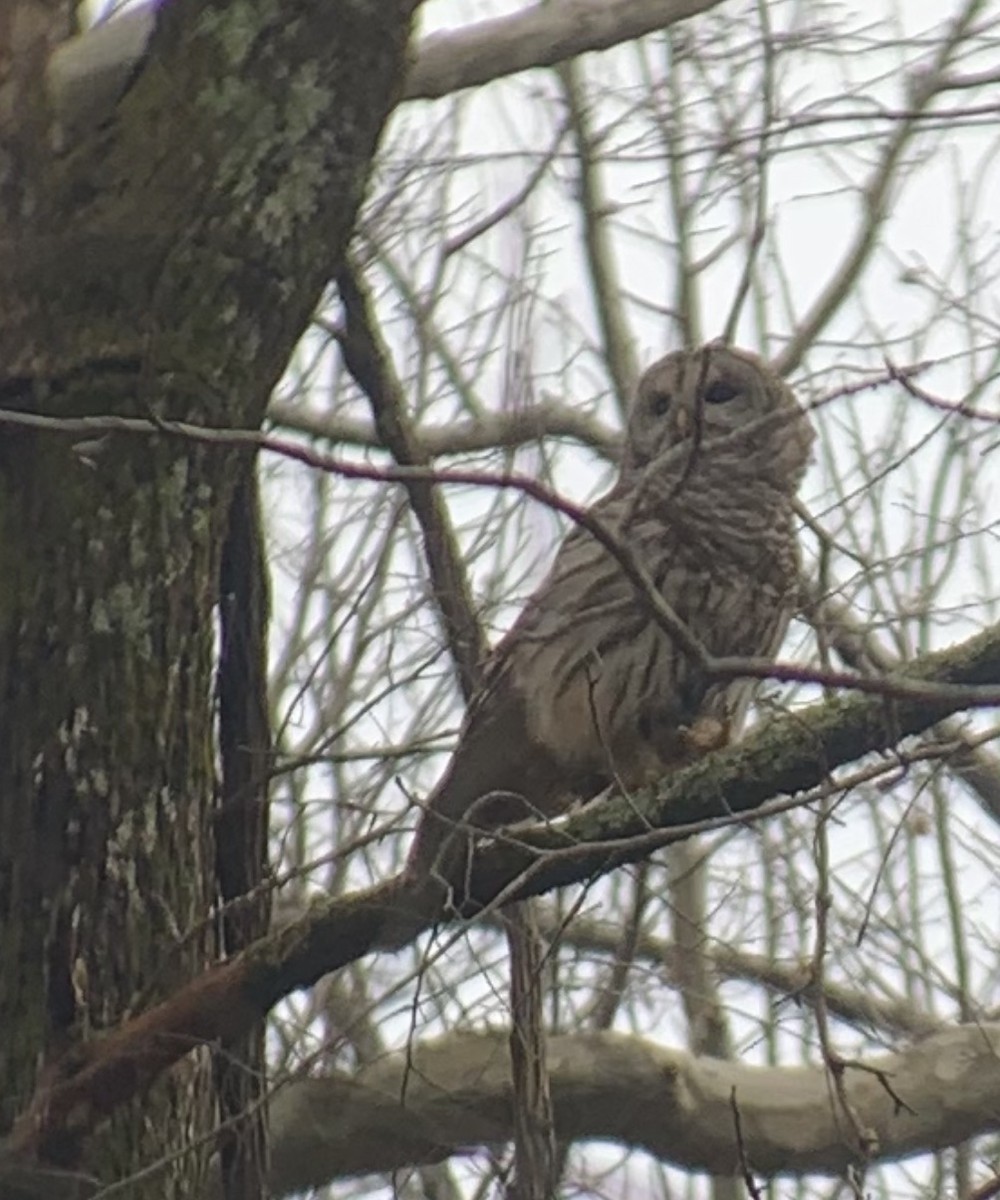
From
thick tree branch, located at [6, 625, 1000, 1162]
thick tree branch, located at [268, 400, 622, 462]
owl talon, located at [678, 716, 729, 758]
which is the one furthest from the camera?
thick tree branch, located at [268, 400, 622, 462]

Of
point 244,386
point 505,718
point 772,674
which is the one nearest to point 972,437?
point 505,718

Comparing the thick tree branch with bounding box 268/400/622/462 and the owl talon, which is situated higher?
the thick tree branch with bounding box 268/400/622/462

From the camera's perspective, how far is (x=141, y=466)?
3.71 m

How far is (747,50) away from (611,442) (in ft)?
3.74

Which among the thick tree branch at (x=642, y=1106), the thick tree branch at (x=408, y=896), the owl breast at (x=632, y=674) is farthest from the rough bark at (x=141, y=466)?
the owl breast at (x=632, y=674)

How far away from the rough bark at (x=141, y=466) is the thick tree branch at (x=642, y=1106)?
963mm

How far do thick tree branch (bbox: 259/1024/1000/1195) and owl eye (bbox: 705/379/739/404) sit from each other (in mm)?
1575

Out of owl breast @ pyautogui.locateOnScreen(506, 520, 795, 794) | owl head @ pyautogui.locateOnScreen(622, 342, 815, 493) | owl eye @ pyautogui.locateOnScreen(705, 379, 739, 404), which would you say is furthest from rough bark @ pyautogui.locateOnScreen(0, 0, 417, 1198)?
owl eye @ pyautogui.locateOnScreen(705, 379, 739, 404)

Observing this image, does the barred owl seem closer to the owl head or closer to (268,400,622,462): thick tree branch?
the owl head

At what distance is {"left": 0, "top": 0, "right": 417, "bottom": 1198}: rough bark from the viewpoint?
3.62m

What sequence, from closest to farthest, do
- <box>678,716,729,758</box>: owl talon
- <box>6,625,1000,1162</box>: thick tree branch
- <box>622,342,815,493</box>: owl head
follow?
1. <box>6,625,1000,1162</box>: thick tree branch
2. <box>678,716,729,758</box>: owl talon
3. <box>622,342,815,493</box>: owl head

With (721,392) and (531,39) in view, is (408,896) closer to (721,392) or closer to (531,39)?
(531,39)

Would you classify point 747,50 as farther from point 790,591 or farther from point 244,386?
point 244,386

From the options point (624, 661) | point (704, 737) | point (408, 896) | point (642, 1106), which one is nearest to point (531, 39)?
point (624, 661)
